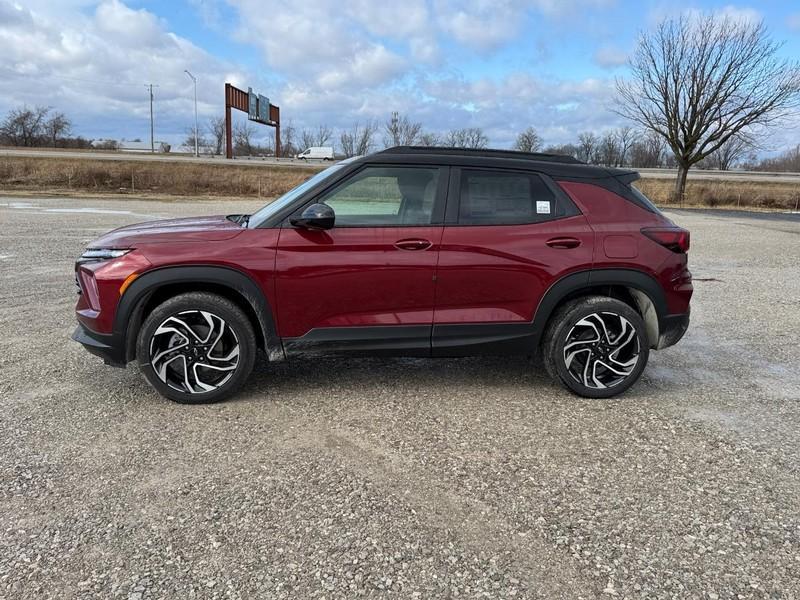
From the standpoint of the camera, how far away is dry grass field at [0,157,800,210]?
3334 cm

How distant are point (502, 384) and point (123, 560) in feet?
9.47

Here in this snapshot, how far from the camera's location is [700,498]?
297cm

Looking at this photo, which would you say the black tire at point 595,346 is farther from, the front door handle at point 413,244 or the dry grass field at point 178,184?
the dry grass field at point 178,184

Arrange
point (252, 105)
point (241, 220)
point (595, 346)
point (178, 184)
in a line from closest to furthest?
point (595, 346), point (241, 220), point (178, 184), point (252, 105)

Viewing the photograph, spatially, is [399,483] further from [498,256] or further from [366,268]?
[498,256]

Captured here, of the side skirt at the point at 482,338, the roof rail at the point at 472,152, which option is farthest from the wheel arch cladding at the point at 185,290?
the roof rail at the point at 472,152

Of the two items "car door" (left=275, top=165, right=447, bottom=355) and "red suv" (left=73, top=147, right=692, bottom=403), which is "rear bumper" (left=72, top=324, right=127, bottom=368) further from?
"car door" (left=275, top=165, right=447, bottom=355)

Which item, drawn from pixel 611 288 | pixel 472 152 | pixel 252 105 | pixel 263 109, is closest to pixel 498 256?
pixel 472 152

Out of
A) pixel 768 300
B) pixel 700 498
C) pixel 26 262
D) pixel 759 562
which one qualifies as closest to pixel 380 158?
pixel 700 498

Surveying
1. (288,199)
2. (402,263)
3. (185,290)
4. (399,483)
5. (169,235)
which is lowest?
(399,483)

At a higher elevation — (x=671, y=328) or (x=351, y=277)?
(x=351, y=277)

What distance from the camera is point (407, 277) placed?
12.8 feet

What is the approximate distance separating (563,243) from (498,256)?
0.48 metres

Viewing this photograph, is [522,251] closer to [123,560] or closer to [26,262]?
[123,560]
